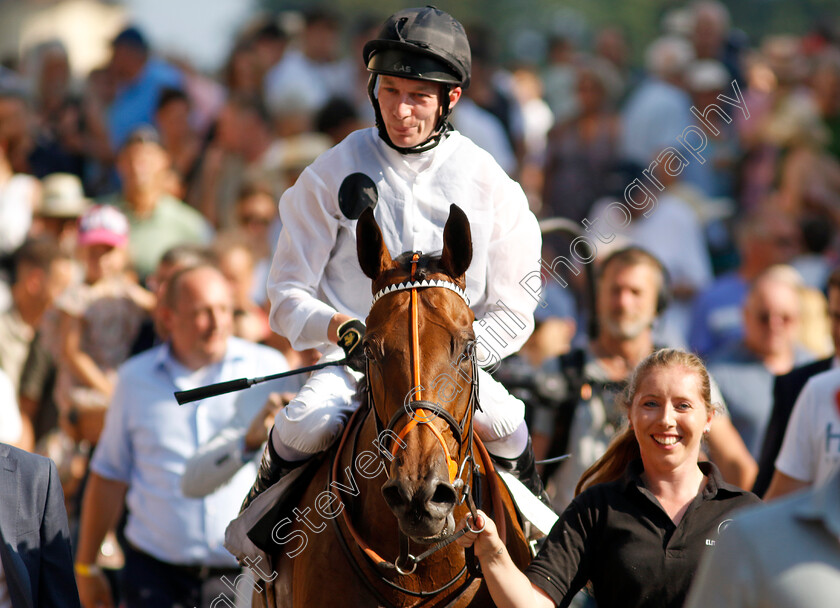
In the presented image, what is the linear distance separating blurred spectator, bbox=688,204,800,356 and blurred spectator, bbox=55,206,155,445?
442 cm

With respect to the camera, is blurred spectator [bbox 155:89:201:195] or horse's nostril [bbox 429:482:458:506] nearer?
horse's nostril [bbox 429:482:458:506]

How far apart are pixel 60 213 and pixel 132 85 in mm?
2530

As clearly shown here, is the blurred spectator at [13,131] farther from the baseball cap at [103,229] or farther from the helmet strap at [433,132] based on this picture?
the helmet strap at [433,132]

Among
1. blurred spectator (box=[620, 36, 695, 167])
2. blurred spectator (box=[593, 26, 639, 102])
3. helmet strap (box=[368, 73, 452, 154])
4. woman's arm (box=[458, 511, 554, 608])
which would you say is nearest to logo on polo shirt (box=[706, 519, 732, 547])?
woman's arm (box=[458, 511, 554, 608])

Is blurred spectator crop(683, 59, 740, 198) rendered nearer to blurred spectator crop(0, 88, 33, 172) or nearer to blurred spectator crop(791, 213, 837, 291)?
blurred spectator crop(791, 213, 837, 291)

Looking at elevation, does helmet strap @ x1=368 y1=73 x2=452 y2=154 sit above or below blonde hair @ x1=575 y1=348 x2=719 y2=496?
above

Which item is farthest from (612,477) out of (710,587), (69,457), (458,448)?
(69,457)

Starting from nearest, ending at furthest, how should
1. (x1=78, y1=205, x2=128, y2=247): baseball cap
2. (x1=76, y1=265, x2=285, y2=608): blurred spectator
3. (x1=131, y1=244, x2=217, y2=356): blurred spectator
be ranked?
(x1=76, y1=265, x2=285, y2=608): blurred spectator → (x1=131, y1=244, x2=217, y2=356): blurred spectator → (x1=78, y1=205, x2=128, y2=247): baseball cap

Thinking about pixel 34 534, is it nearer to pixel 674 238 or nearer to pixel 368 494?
pixel 368 494

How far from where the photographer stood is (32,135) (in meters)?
11.9

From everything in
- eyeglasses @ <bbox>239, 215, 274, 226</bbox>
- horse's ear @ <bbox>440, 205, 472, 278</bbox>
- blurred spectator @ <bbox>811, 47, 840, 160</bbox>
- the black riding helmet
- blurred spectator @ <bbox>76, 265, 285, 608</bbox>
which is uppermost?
blurred spectator @ <bbox>811, 47, 840, 160</bbox>

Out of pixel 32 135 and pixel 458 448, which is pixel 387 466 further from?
pixel 32 135

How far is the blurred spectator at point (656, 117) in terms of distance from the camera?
12.1m

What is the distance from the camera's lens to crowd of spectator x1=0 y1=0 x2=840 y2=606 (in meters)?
6.53
